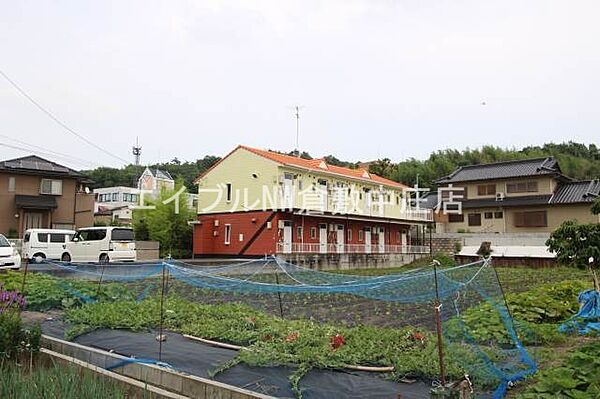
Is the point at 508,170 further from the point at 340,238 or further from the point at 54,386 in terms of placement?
the point at 54,386

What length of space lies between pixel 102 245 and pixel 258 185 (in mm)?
8691

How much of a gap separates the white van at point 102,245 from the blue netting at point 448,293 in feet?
24.7

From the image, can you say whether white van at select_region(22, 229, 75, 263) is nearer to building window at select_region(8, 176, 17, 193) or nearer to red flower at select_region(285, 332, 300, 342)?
building window at select_region(8, 176, 17, 193)

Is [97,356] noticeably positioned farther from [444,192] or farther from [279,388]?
[444,192]

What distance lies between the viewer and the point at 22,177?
23.4 meters

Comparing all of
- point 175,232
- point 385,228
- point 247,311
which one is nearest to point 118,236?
point 175,232

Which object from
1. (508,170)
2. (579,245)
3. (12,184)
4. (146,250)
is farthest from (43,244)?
(508,170)

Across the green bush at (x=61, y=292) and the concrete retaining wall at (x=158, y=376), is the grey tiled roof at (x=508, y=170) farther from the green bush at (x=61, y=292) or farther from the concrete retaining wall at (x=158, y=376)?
the concrete retaining wall at (x=158, y=376)

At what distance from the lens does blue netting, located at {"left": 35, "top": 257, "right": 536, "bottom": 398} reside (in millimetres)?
4004

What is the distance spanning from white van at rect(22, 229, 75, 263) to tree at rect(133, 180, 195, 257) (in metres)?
7.74

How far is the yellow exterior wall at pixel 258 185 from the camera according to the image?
22719mm

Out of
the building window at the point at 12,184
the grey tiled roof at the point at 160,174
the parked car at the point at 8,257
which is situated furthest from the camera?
the grey tiled roof at the point at 160,174

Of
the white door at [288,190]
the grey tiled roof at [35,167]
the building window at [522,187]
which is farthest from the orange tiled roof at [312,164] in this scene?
the grey tiled roof at [35,167]

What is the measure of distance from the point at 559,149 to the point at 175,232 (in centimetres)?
3834
